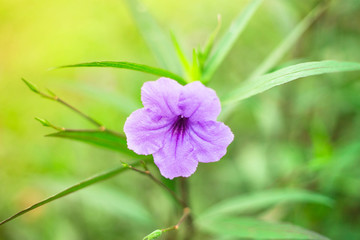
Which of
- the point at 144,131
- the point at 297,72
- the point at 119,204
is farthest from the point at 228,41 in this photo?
the point at 119,204

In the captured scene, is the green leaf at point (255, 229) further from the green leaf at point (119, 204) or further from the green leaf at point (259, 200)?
the green leaf at point (119, 204)

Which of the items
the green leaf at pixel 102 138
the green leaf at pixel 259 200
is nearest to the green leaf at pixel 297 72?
the green leaf at pixel 102 138

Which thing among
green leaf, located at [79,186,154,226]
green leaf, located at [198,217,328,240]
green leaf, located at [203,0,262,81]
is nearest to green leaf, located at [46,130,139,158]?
green leaf, located at [203,0,262,81]

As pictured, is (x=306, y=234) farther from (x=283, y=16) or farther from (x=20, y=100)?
(x=20, y=100)

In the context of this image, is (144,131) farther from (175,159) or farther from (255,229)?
(255,229)

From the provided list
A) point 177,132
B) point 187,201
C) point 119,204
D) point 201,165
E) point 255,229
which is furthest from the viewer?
point 201,165

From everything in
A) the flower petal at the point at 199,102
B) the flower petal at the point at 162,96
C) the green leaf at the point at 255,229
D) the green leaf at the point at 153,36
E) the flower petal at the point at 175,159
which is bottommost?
the green leaf at the point at 255,229
